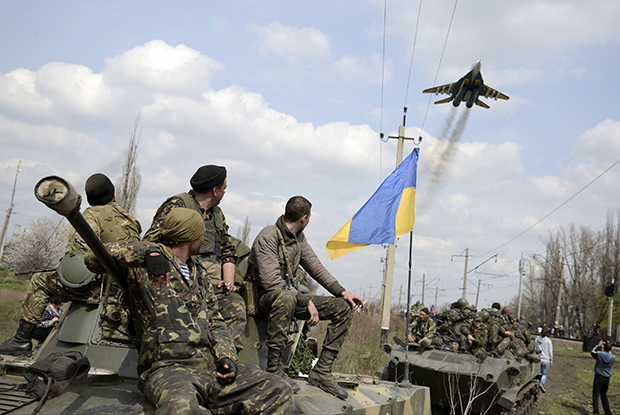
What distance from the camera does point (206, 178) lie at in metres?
4.49

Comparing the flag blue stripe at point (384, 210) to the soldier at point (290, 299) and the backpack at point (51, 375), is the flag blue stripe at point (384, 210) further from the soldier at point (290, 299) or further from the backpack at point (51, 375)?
the backpack at point (51, 375)

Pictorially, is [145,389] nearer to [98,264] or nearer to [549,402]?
[98,264]

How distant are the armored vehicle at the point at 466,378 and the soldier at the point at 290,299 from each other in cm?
470

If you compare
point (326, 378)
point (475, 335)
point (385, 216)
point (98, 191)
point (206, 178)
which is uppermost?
point (385, 216)

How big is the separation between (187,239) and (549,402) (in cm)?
1409

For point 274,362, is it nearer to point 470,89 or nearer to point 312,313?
point 312,313

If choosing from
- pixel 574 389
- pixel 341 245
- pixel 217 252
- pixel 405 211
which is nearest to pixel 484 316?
pixel 341 245

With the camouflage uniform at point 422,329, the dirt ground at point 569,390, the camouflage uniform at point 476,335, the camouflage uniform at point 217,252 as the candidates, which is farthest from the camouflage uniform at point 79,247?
the dirt ground at point 569,390

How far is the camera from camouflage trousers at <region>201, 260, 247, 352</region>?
14.2 feet

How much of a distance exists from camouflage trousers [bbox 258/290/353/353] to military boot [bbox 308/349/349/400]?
96mm

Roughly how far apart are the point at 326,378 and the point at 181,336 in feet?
5.90

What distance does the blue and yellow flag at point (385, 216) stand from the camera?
807 cm

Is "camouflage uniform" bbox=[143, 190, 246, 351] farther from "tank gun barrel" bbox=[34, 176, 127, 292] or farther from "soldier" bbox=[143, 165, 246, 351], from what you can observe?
"tank gun barrel" bbox=[34, 176, 127, 292]

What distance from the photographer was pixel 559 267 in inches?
1957
